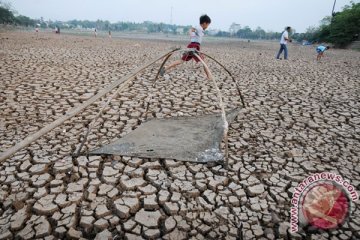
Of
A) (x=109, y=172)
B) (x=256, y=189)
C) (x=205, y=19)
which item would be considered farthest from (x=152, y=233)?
(x=205, y=19)

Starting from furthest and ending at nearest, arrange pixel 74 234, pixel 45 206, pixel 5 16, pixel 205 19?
pixel 5 16 → pixel 205 19 → pixel 45 206 → pixel 74 234

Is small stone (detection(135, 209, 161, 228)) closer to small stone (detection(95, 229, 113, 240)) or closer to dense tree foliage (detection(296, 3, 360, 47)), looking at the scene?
small stone (detection(95, 229, 113, 240))

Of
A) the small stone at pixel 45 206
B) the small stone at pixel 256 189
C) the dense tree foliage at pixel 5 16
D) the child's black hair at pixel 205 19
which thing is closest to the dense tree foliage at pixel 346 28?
the child's black hair at pixel 205 19

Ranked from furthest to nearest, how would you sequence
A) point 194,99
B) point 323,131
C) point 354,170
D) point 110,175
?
point 194,99, point 323,131, point 354,170, point 110,175

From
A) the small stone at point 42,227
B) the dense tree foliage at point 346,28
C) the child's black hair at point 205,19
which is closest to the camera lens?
the small stone at point 42,227

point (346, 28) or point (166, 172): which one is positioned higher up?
point (346, 28)

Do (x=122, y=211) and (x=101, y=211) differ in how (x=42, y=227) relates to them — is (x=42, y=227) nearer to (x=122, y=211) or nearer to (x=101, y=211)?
(x=101, y=211)

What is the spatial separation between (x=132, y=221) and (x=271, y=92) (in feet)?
13.5

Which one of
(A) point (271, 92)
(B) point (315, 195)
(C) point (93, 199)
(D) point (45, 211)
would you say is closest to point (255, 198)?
(B) point (315, 195)

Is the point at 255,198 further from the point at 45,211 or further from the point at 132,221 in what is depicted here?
the point at 45,211

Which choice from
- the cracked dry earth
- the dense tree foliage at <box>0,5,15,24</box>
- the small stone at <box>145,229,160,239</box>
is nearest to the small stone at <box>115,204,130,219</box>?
the cracked dry earth

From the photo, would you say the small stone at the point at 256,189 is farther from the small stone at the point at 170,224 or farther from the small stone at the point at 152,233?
the small stone at the point at 152,233

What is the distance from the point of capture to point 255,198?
6.79ft

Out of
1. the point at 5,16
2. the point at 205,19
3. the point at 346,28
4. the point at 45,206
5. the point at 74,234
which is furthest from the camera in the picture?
the point at 5,16
